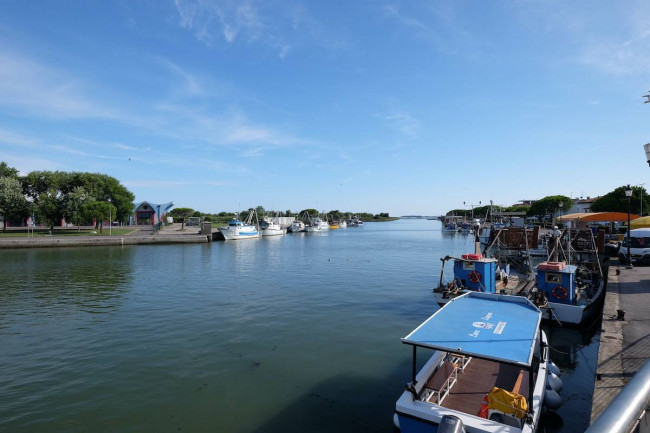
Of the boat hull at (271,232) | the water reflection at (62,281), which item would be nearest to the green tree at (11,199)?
the water reflection at (62,281)

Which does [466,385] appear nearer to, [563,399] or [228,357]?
Result: [563,399]

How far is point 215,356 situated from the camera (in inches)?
617

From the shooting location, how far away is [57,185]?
3551 inches

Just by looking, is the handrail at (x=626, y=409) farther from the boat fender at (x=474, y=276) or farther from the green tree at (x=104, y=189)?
the green tree at (x=104, y=189)

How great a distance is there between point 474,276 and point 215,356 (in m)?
14.7

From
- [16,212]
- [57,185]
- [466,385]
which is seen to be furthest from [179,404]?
[57,185]

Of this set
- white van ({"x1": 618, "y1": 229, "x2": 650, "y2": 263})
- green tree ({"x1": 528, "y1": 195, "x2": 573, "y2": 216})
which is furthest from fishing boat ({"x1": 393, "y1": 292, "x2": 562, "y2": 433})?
green tree ({"x1": 528, "y1": 195, "x2": 573, "y2": 216})

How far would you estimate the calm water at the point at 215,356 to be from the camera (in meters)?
11.3

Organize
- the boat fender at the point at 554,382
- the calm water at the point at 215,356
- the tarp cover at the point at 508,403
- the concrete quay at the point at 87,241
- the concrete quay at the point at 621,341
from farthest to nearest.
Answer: the concrete quay at the point at 87,241
the boat fender at the point at 554,382
the calm water at the point at 215,356
the concrete quay at the point at 621,341
the tarp cover at the point at 508,403

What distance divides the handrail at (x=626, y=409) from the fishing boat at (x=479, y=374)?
227 inches

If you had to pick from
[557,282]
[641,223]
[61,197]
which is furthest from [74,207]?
[641,223]

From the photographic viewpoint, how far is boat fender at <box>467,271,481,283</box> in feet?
71.9

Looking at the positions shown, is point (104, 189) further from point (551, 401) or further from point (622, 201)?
point (622, 201)

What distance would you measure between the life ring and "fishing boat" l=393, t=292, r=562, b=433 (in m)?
7.78
